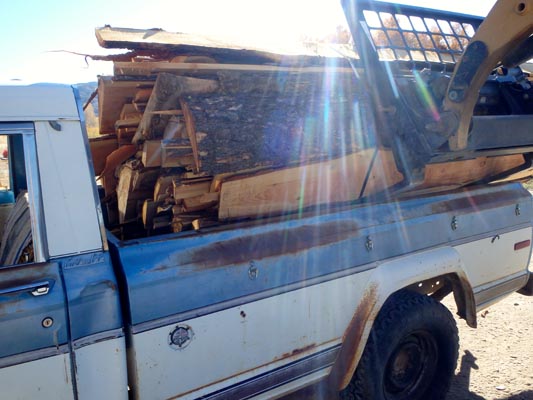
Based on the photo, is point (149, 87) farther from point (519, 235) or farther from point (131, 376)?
point (519, 235)

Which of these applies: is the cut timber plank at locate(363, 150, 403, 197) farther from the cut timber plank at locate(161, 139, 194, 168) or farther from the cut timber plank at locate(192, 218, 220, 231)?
the cut timber plank at locate(161, 139, 194, 168)

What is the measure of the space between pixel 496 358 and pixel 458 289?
1034 millimetres

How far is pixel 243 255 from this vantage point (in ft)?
7.14

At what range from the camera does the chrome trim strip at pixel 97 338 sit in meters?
1.76

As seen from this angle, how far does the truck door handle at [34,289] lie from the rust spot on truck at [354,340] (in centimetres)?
157

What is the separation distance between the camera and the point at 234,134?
242 cm

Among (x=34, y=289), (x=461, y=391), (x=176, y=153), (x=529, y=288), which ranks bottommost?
(x=461, y=391)

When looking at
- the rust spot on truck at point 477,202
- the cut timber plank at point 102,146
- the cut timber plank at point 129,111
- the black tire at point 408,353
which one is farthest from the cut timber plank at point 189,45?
the black tire at point 408,353

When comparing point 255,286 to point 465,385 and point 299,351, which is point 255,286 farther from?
point 465,385

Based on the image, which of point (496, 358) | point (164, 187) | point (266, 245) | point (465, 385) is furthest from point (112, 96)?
point (496, 358)

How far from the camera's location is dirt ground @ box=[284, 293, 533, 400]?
330cm

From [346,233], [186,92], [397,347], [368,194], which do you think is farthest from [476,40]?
[397,347]

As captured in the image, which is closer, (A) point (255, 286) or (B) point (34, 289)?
(B) point (34, 289)

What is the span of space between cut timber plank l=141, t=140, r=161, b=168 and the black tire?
160 centimetres
